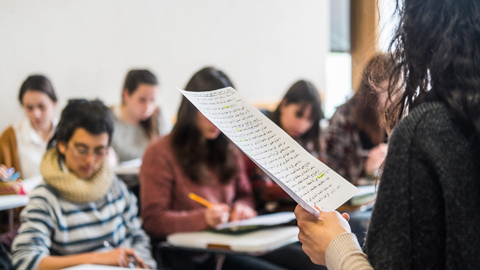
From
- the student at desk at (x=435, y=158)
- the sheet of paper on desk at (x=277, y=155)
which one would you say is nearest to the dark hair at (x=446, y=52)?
the student at desk at (x=435, y=158)

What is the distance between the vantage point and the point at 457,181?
643 millimetres

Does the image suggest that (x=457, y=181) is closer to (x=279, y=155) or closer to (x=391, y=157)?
(x=391, y=157)

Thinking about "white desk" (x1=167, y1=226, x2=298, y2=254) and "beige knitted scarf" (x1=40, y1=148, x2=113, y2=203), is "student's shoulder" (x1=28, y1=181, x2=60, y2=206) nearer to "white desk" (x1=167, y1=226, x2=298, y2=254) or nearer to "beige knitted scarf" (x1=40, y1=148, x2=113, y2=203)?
"beige knitted scarf" (x1=40, y1=148, x2=113, y2=203)

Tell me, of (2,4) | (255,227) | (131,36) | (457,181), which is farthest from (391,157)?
(131,36)

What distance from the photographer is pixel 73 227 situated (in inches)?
58.4

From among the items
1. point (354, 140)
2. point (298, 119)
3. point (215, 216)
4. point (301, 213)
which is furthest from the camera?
point (354, 140)

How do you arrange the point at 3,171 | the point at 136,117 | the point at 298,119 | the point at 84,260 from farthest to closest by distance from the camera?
the point at 136,117 → the point at 298,119 → the point at 3,171 → the point at 84,260

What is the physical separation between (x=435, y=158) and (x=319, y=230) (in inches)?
10.6

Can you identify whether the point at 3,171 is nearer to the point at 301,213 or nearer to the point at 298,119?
the point at 301,213

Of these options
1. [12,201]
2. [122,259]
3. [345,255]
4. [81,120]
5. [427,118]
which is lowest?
[122,259]

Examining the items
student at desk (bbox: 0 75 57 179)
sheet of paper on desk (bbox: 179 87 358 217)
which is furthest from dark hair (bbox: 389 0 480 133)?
student at desk (bbox: 0 75 57 179)

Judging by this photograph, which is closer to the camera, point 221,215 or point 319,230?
point 319,230

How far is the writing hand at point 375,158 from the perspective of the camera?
8.25 ft

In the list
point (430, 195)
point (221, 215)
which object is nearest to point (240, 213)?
point (221, 215)
